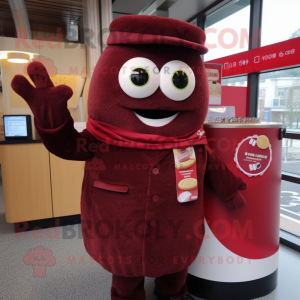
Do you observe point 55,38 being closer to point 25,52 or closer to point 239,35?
point 25,52

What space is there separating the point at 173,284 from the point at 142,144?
871 mm

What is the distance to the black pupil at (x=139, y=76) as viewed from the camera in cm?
117

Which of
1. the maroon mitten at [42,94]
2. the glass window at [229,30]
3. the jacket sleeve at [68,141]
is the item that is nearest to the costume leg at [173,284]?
the jacket sleeve at [68,141]

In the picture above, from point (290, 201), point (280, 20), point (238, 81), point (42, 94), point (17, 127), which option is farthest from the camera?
point (290, 201)

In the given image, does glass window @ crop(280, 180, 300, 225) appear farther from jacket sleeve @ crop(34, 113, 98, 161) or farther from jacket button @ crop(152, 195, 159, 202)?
jacket sleeve @ crop(34, 113, 98, 161)

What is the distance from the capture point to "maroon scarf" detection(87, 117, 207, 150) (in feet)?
4.02

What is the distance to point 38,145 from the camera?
2750 mm

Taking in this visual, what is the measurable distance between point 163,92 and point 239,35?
2.91 m

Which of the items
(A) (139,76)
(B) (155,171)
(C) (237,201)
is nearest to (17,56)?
(A) (139,76)

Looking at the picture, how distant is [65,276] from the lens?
6.62 feet

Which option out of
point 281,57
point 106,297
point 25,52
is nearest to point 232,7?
point 281,57

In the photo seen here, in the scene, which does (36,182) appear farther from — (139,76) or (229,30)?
(229,30)

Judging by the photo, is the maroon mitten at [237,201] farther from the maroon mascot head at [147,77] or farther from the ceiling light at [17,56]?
the ceiling light at [17,56]

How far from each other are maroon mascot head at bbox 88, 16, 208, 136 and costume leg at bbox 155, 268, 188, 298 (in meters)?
0.83
